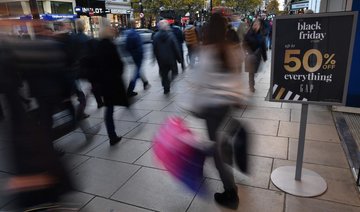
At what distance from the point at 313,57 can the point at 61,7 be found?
127ft

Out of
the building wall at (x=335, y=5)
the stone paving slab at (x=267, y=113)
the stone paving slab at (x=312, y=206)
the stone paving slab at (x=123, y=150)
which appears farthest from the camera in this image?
the building wall at (x=335, y=5)

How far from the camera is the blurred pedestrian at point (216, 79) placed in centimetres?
269

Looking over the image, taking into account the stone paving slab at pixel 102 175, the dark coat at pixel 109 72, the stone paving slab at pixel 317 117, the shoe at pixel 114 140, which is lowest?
the stone paving slab at pixel 317 117

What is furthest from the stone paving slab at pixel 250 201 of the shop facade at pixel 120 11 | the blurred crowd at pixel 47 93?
the shop facade at pixel 120 11

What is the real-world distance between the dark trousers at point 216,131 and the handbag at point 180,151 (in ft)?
0.54

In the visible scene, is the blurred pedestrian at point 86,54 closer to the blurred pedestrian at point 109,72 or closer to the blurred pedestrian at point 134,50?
the blurred pedestrian at point 109,72

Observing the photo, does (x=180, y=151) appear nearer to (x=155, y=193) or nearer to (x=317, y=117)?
(x=155, y=193)

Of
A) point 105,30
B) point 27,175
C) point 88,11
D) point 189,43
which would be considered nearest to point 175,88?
point 189,43

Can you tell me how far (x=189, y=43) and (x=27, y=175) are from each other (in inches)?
351

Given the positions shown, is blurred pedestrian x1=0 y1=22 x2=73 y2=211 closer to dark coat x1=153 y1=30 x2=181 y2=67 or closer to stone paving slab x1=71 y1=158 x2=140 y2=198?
stone paving slab x1=71 y1=158 x2=140 y2=198

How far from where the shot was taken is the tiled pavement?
3.08 m

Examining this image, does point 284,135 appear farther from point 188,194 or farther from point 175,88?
point 175,88

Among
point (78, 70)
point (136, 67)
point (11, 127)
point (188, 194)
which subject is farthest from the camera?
point (136, 67)

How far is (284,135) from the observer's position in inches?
187
